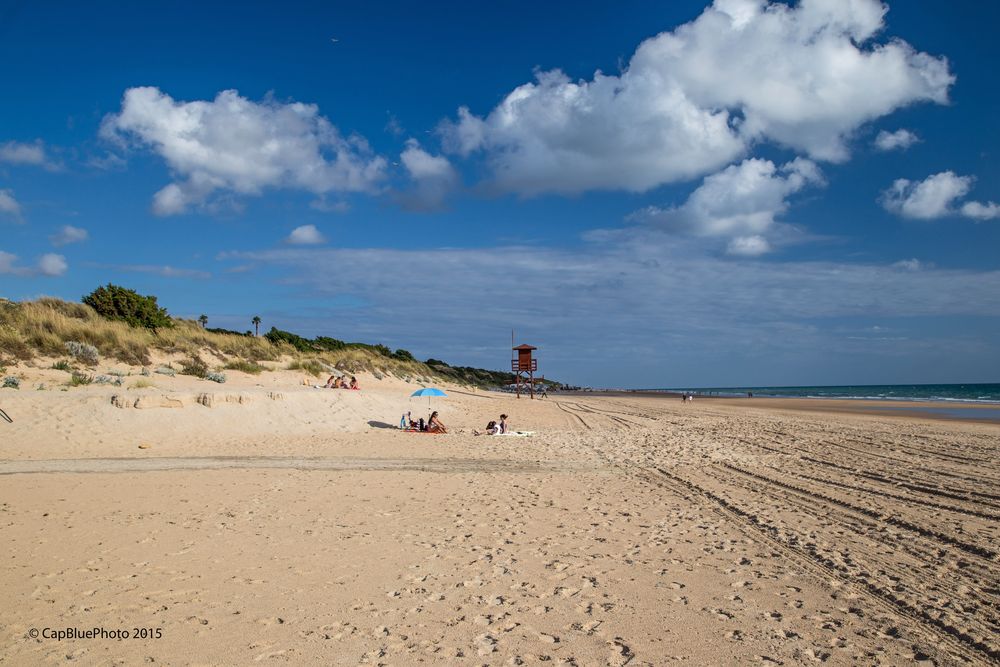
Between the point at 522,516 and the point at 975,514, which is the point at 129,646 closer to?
the point at 522,516

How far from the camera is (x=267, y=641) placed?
14.5 ft

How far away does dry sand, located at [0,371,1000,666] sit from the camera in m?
4.48

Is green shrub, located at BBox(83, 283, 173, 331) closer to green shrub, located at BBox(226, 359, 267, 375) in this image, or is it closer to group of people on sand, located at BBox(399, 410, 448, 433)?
green shrub, located at BBox(226, 359, 267, 375)

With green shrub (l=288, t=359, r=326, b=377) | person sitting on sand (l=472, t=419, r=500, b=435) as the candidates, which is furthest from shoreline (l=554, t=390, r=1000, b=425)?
green shrub (l=288, t=359, r=326, b=377)

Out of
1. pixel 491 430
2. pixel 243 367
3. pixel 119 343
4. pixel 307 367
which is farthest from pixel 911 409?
pixel 119 343

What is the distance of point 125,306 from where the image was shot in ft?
96.7

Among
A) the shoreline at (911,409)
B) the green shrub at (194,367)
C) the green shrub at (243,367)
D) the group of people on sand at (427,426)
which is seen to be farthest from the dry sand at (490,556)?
the shoreline at (911,409)

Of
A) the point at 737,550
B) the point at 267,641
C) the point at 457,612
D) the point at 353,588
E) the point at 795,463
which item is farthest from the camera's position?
the point at 795,463

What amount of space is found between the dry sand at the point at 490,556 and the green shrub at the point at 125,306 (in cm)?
1597

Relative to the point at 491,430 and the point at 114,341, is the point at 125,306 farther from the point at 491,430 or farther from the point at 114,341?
the point at 491,430

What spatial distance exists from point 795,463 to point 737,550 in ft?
26.3

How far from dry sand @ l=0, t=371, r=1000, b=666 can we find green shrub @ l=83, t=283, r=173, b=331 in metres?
16.0

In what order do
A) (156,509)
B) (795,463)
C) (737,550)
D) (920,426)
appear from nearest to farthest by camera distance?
(737,550) → (156,509) → (795,463) → (920,426)

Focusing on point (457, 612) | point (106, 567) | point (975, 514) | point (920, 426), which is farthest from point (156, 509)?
point (920, 426)
